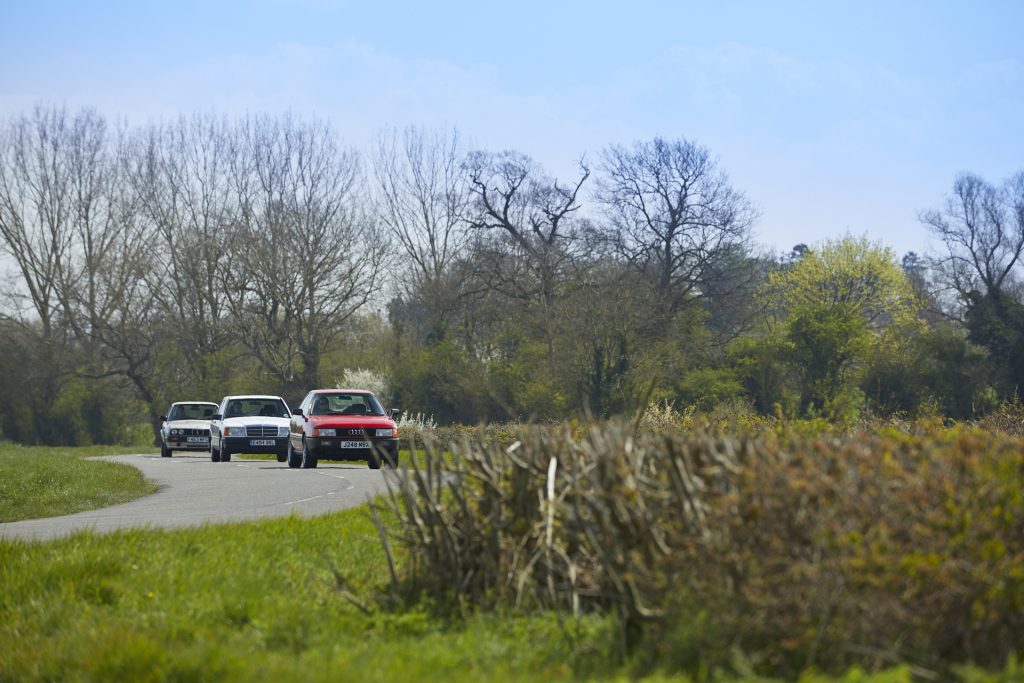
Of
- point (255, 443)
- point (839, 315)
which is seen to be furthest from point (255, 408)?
point (839, 315)

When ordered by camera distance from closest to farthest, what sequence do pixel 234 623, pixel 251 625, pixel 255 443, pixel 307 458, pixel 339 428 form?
pixel 251 625, pixel 234 623, pixel 339 428, pixel 307 458, pixel 255 443

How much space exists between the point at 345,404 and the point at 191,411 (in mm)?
14356

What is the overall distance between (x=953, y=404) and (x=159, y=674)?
1821 inches

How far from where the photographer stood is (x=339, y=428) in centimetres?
2909

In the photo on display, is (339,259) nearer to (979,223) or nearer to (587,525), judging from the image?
(979,223)

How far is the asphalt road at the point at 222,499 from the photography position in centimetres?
1505

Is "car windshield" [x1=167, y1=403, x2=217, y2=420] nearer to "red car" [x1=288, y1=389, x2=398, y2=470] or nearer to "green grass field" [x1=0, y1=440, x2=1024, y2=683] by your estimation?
"red car" [x1=288, y1=389, x2=398, y2=470]

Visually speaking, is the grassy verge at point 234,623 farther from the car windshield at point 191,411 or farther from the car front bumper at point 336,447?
the car windshield at point 191,411

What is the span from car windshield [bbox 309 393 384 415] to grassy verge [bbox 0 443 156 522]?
472cm

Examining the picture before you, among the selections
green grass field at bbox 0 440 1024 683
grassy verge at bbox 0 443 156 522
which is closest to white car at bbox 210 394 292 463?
grassy verge at bbox 0 443 156 522

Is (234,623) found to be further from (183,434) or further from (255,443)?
(183,434)

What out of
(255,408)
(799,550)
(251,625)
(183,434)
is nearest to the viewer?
(799,550)

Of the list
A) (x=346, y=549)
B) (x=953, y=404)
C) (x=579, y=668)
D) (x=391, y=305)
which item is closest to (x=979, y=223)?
(x=953, y=404)

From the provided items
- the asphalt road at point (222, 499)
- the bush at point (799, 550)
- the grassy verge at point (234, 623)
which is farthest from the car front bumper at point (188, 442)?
the bush at point (799, 550)
